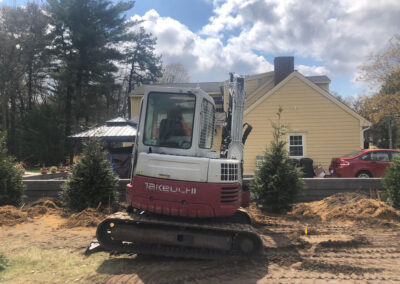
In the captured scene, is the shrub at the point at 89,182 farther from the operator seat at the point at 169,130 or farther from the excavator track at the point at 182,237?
the operator seat at the point at 169,130

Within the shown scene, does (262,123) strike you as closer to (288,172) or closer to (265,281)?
(288,172)

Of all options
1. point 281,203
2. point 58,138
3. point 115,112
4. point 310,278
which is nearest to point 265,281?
point 310,278

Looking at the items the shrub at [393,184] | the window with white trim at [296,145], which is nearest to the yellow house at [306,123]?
the window with white trim at [296,145]

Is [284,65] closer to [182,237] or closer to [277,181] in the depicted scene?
[277,181]

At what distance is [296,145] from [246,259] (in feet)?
40.0

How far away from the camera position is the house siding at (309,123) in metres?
15.7

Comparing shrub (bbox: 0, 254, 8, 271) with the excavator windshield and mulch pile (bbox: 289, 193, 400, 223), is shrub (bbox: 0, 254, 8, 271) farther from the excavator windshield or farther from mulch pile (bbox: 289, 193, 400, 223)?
mulch pile (bbox: 289, 193, 400, 223)

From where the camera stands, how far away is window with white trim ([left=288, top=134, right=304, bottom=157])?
631 inches

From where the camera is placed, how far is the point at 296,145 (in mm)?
16078

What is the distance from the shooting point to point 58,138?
2862 centimetres

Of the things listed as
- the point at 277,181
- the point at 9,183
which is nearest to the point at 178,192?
the point at 277,181

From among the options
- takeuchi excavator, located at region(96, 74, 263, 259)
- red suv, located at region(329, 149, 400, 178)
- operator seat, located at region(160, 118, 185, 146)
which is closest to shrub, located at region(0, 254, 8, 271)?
takeuchi excavator, located at region(96, 74, 263, 259)

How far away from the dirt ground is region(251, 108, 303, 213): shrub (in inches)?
37.0

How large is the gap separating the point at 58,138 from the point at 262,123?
68.2 feet
